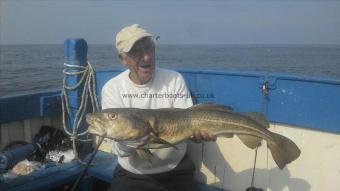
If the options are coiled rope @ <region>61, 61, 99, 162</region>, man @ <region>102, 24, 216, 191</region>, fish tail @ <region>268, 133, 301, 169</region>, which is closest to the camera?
fish tail @ <region>268, 133, 301, 169</region>

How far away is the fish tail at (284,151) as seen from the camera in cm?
383

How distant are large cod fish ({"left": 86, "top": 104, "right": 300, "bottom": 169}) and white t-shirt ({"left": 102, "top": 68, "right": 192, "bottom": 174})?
21.9 inches

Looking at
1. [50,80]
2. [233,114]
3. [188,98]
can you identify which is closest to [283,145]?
[233,114]

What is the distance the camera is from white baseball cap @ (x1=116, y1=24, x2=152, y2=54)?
411cm

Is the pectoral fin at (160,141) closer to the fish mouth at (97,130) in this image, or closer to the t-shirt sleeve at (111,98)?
the fish mouth at (97,130)

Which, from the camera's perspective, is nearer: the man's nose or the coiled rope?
the man's nose

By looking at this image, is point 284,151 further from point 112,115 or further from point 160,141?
point 112,115

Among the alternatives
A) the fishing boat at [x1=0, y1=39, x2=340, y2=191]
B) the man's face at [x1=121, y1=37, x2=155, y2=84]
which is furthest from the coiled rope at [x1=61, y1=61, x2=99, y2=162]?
the man's face at [x1=121, y1=37, x2=155, y2=84]

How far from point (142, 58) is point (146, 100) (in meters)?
0.51

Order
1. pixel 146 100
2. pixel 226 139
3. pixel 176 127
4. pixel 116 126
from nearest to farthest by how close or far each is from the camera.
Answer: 1. pixel 116 126
2. pixel 176 127
3. pixel 146 100
4. pixel 226 139

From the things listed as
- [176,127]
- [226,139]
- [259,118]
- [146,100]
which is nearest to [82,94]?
[146,100]

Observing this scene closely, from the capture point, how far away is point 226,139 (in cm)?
497

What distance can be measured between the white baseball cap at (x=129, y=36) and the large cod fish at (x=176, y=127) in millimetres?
801

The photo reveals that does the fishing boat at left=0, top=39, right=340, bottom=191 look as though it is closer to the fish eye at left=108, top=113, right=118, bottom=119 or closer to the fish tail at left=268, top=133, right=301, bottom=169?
the fish tail at left=268, top=133, right=301, bottom=169
